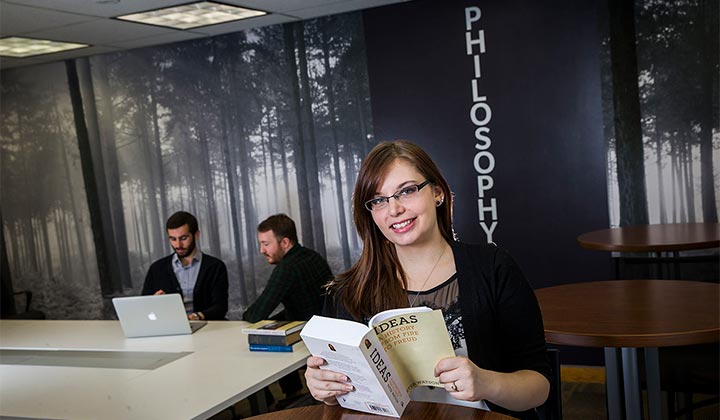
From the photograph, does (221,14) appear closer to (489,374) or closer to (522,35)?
(522,35)

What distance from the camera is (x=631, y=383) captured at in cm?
255

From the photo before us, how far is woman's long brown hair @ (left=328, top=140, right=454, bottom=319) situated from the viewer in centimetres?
210

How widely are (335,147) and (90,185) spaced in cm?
250

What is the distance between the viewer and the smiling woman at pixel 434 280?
2018mm

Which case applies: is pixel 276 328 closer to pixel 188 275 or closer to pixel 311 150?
pixel 188 275

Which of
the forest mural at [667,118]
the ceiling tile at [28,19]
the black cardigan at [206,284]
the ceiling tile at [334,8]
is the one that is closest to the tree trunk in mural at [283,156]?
the ceiling tile at [334,8]

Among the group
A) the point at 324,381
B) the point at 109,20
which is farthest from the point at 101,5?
the point at 324,381

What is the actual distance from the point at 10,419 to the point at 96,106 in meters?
4.42

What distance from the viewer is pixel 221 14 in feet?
18.0

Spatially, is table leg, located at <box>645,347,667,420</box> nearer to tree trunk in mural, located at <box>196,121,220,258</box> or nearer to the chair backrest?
the chair backrest

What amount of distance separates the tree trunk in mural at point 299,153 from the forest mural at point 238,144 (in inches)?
0.5

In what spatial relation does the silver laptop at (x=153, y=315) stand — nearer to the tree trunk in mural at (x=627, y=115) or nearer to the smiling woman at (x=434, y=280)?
the smiling woman at (x=434, y=280)

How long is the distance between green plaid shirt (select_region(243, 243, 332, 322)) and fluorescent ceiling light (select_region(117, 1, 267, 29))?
6.36 feet

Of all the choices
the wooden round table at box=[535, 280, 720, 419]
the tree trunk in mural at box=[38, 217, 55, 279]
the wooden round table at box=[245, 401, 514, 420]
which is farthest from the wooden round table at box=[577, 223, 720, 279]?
the tree trunk in mural at box=[38, 217, 55, 279]
